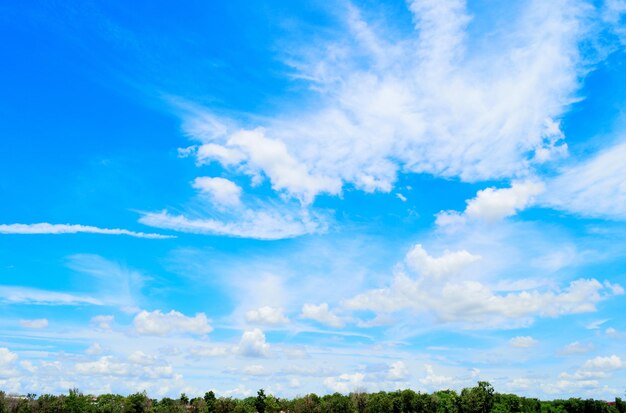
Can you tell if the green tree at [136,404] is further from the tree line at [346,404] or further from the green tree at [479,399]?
the green tree at [479,399]

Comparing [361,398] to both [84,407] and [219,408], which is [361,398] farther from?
[84,407]

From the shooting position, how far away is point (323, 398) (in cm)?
12512

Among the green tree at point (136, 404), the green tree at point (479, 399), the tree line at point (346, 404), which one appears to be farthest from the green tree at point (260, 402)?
the green tree at point (479, 399)

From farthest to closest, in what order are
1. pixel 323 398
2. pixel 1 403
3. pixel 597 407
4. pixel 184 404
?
1. pixel 184 404
2. pixel 323 398
3. pixel 597 407
4. pixel 1 403

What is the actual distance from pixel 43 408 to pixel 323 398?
5940 centimetres

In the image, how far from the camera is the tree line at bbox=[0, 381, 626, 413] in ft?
359

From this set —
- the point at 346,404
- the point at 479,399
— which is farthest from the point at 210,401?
the point at 479,399

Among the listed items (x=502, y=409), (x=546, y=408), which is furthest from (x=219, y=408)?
(x=546, y=408)

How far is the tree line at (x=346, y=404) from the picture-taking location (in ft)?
359

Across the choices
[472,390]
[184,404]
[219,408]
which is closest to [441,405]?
[472,390]

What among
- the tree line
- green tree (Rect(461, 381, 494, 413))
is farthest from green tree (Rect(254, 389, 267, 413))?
green tree (Rect(461, 381, 494, 413))

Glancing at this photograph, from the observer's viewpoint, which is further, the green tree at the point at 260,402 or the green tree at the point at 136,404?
the green tree at the point at 260,402

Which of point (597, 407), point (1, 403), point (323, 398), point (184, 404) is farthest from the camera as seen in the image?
point (184, 404)

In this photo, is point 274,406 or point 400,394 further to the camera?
point 274,406
